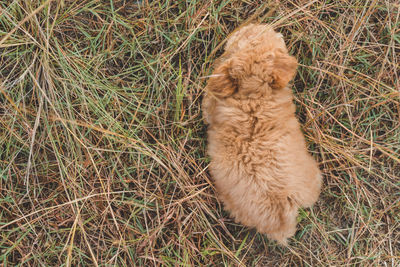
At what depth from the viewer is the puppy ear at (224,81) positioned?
6.03 ft

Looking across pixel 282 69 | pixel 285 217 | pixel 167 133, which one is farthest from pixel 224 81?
pixel 285 217

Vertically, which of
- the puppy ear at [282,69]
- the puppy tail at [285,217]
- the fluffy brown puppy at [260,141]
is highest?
the puppy ear at [282,69]

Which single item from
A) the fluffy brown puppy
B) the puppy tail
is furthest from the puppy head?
the puppy tail

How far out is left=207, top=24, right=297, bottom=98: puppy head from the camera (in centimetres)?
178

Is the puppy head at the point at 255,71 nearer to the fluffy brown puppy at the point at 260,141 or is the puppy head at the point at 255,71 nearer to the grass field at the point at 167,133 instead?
the fluffy brown puppy at the point at 260,141

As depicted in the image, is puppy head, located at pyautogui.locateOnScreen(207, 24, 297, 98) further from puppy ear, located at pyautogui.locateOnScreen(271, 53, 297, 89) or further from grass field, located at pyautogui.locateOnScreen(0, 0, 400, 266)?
grass field, located at pyautogui.locateOnScreen(0, 0, 400, 266)

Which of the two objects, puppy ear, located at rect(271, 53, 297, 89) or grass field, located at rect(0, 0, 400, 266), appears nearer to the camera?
puppy ear, located at rect(271, 53, 297, 89)

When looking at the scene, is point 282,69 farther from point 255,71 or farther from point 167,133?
point 167,133

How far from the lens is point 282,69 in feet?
5.92

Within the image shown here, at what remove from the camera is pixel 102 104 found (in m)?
2.21

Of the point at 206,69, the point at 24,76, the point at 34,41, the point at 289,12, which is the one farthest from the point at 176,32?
the point at 24,76

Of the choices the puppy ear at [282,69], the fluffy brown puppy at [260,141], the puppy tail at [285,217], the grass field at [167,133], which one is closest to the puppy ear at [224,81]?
the fluffy brown puppy at [260,141]

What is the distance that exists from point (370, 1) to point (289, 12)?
648 millimetres

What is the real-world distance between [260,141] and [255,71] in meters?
0.45
